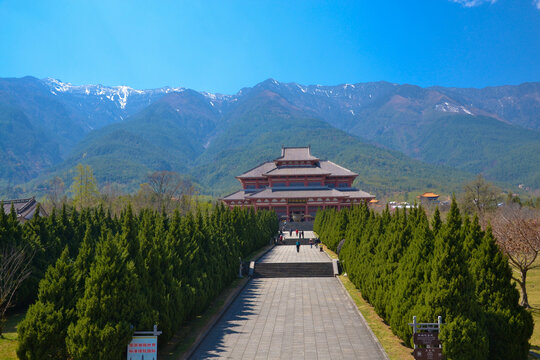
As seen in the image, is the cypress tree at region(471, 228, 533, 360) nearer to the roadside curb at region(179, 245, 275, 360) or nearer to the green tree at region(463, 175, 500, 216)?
the roadside curb at region(179, 245, 275, 360)

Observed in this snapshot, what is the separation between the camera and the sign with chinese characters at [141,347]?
9312 mm

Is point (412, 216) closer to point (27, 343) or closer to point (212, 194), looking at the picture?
point (27, 343)

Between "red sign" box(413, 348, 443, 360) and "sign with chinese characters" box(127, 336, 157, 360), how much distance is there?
236 inches

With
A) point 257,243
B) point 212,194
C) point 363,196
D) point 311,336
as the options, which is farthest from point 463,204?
point 212,194

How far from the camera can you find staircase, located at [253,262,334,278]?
25.9m

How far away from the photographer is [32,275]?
1686 cm

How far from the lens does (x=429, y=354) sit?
29.8ft

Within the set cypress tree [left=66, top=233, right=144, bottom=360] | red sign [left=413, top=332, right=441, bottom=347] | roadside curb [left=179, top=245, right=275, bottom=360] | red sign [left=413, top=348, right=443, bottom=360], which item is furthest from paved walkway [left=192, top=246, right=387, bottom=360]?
cypress tree [left=66, top=233, right=144, bottom=360]

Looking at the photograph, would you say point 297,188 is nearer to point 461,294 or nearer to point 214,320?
point 214,320

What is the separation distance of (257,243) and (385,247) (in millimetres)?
21286

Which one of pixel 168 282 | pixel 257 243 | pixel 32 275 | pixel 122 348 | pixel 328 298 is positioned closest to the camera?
pixel 122 348

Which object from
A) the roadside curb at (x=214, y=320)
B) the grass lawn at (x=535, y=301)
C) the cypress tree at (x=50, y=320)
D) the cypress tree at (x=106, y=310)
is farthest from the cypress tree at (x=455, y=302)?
the cypress tree at (x=50, y=320)

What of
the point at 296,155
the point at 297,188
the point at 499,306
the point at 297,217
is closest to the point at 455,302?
the point at 499,306

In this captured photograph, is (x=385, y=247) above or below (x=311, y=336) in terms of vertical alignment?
above
